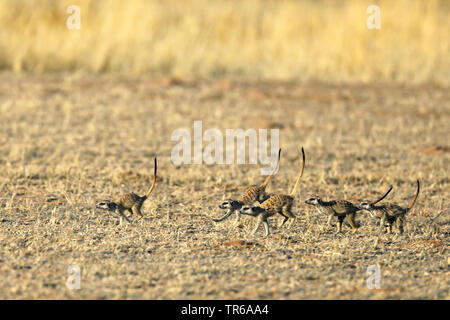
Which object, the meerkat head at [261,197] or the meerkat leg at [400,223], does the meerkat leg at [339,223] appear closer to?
the meerkat leg at [400,223]

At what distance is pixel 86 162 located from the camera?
8961 millimetres

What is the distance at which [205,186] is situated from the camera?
26.6ft

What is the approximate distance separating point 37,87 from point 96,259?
819 cm

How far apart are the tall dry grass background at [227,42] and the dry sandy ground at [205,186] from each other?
97 centimetres

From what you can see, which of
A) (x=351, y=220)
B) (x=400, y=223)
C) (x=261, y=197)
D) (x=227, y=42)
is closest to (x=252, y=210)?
(x=261, y=197)

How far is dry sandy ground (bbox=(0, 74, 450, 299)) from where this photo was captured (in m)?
5.14

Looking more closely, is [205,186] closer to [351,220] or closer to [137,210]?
[137,210]

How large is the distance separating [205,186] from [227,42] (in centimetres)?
919

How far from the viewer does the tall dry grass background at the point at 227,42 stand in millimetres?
15258

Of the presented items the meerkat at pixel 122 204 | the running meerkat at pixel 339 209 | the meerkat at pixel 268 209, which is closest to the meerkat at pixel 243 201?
the meerkat at pixel 268 209

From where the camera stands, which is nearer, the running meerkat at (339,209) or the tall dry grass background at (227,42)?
the running meerkat at (339,209)

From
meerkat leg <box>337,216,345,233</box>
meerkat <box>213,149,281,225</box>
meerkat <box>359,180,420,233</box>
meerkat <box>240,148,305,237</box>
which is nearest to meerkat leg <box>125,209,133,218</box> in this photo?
meerkat <box>213,149,281,225</box>

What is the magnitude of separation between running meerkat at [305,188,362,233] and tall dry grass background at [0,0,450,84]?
357 inches
